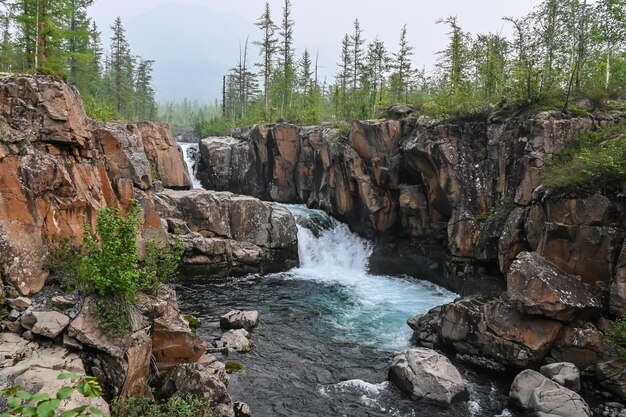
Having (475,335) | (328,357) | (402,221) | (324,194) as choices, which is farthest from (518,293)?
(324,194)

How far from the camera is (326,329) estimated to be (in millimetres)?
17984

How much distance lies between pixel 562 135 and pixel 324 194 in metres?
17.8

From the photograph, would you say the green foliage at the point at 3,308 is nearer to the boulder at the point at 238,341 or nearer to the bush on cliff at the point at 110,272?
the bush on cliff at the point at 110,272

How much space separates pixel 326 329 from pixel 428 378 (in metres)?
6.12

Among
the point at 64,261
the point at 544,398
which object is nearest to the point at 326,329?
the point at 544,398

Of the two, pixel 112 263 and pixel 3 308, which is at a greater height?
pixel 112 263

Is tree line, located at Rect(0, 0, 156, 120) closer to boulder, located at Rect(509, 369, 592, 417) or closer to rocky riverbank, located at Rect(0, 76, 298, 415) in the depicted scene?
rocky riverbank, located at Rect(0, 76, 298, 415)

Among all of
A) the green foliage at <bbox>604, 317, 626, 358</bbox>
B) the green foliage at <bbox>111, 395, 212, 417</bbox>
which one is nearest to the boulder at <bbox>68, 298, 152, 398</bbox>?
the green foliage at <bbox>111, 395, 212, 417</bbox>

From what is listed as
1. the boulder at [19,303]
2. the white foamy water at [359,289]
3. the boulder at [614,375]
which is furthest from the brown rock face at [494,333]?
the boulder at [19,303]

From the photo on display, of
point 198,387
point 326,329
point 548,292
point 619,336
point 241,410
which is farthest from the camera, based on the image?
point 326,329

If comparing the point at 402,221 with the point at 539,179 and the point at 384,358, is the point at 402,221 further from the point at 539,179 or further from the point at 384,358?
the point at 384,358

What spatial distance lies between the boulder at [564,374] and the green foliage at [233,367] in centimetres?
990

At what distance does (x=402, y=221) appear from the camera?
2688 cm

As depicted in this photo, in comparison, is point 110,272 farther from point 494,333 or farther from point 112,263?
point 494,333
